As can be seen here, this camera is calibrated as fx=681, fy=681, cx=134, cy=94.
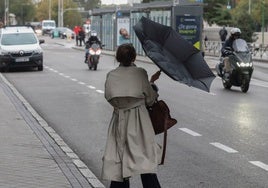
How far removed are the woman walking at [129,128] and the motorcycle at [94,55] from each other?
2149 centimetres

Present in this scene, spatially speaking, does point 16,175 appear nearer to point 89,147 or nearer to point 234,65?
point 89,147

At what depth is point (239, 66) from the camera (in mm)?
18734

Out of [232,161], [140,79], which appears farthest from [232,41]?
[140,79]

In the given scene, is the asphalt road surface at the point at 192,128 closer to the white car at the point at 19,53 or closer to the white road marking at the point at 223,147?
the white road marking at the point at 223,147

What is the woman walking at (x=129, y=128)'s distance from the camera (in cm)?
548

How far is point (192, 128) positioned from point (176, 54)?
231 inches

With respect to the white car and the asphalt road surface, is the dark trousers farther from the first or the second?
the white car

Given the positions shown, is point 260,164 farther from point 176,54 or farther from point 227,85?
point 227,85

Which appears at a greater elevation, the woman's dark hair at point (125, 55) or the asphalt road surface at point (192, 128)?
the woman's dark hair at point (125, 55)

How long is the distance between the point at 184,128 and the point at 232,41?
8.31 meters

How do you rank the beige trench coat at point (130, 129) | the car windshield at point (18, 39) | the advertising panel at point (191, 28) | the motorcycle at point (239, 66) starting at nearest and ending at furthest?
the beige trench coat at point (130, 129) → the motorcycle at point (239, 66) → the car windshield at point (18, 39) → the advertising panel at point (191, 28)

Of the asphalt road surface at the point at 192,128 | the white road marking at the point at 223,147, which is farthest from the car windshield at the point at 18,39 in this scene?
the white road marking at the point at 223,147

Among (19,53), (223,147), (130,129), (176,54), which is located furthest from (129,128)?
(19,53)

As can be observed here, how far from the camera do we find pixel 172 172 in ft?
26.4
